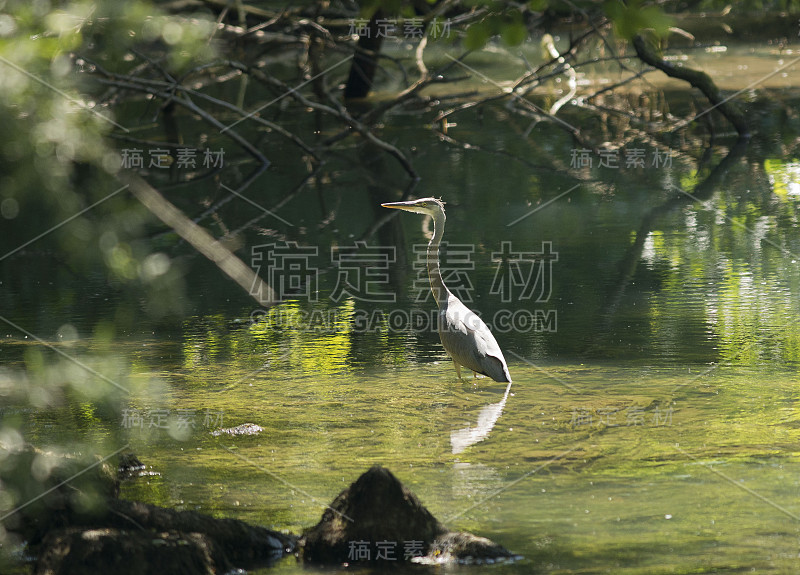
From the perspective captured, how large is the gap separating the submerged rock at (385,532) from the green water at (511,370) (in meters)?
0.31

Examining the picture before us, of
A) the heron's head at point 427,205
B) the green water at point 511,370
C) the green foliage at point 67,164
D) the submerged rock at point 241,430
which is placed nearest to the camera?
the green foliage at point 67,164

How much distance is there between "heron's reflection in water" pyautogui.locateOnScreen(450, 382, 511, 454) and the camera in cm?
532

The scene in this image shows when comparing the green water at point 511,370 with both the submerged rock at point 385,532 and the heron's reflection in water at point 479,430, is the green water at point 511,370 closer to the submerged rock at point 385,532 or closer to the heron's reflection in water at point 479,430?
the heron's reflection in water at point 479,430

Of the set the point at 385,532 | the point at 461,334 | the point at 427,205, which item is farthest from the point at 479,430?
the point at 427,205

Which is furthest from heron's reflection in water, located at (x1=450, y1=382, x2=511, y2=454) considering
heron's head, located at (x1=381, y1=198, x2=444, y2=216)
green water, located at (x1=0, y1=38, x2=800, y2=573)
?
heron's head, located at (x1=381, y1=198, x2=444, y2=216)

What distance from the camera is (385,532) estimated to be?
3869 mm

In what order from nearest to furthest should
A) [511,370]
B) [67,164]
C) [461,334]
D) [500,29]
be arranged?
[67,164]
[500,29]
[461,334]
[511,370]

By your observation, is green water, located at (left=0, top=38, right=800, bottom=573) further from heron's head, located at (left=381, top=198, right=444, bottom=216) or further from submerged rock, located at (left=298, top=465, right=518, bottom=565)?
heron's head, located at (left=381, top=198, right=444, bottom=216)

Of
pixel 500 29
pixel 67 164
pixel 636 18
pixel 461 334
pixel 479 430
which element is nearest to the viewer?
pixel 67 164

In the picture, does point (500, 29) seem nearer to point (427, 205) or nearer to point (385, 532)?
point (385, 532)

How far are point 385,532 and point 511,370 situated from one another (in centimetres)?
289

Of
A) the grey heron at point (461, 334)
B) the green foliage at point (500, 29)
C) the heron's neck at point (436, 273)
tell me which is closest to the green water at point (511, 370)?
the grey heron at point (461, 334)

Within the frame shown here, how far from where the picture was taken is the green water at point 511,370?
4.13 m


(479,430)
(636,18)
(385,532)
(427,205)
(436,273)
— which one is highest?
(636,18)
